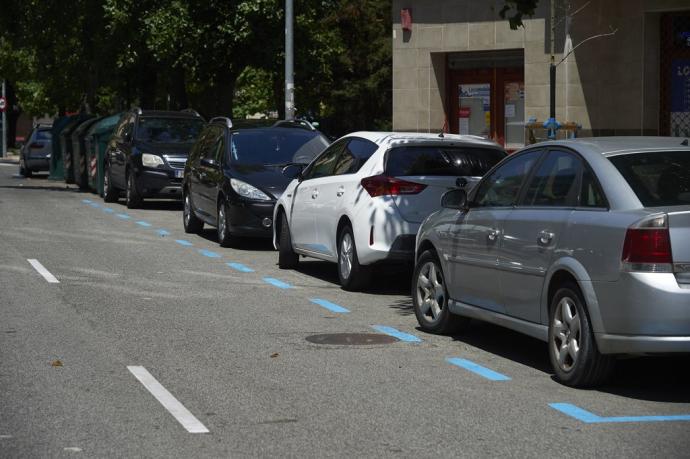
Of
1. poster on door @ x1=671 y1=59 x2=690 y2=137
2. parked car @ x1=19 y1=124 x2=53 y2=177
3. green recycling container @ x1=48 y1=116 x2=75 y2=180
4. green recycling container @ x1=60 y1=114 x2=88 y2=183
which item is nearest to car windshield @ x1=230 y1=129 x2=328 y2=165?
poster on door @ x1=671 y1=59 x2=690 y2=137

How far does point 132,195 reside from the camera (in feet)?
81.0

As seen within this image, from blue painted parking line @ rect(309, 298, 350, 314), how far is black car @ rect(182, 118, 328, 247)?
13.2 feet

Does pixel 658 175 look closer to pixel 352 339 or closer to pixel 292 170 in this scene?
Result: pixel 352 339

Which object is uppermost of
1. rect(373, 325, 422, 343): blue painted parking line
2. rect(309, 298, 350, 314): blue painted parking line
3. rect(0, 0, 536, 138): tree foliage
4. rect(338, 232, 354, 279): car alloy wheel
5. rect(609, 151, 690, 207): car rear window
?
rect(0, 0, 536, 138): tree foliage

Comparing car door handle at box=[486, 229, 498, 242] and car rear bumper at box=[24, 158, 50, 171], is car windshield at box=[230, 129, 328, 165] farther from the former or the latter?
Answer: car rear bumper at box=[24, 158, 50, 171]

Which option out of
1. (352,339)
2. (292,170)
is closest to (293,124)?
(292,170)

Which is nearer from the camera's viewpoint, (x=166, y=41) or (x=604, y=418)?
(x=604, y=418)

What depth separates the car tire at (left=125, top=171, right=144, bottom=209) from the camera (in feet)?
80.5

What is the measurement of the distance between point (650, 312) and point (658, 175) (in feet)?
3.38

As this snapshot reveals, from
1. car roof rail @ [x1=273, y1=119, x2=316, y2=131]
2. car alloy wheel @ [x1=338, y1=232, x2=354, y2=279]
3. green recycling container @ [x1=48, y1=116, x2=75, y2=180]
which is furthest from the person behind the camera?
green recycling container @ [x1=48, y1=116, x2=75, y2=180]

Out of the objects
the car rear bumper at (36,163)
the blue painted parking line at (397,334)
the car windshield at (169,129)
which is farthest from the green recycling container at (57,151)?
the blue painted parking line at (397,334)

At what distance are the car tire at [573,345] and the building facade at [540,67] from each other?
586 inches

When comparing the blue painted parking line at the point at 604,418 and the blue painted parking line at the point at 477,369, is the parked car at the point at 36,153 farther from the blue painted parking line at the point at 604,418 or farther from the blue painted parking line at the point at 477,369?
the blue painted parking line at the point at 604,418

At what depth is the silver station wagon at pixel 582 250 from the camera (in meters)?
7.62
